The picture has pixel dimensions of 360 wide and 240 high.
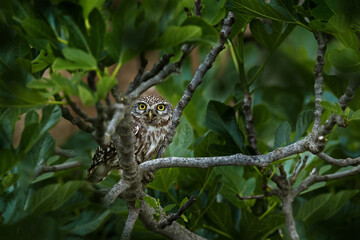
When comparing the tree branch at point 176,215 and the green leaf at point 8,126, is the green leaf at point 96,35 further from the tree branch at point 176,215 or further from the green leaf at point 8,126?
the tree branch at point 176,215

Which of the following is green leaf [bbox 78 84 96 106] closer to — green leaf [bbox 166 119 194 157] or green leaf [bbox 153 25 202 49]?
green leaf [bbox 153 25 202 49]

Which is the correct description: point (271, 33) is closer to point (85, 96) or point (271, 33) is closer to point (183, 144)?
point (183, 144)

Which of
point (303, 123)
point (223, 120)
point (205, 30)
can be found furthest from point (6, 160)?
point (303, 123)

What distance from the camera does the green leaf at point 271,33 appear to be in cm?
209

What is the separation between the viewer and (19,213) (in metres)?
1.33

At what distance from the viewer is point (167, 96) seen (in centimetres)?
287

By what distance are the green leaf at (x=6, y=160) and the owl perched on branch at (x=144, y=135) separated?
1.19m

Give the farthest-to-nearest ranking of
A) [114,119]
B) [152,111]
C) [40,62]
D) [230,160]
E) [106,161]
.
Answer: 1. [152,111]
2. [106,161]
3. [230,160]
4. [40,62]
5. [114,119]

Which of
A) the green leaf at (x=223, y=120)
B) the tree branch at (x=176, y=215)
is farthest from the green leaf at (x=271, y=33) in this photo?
the tree branch at (x=176, y=215)

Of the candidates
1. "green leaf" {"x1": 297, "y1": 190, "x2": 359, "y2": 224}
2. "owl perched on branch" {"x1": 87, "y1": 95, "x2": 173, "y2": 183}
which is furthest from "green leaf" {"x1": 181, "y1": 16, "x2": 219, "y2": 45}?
"owl perched on branch" {"x1": 87, "y1": 95, "x2": 173, "y2": 183}

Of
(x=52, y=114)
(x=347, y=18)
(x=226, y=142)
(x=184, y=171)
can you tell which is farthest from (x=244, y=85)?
(x=52, y=114)

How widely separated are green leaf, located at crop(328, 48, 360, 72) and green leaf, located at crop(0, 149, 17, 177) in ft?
3.28

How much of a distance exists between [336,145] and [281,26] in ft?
2.80

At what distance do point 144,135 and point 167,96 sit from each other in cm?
31
